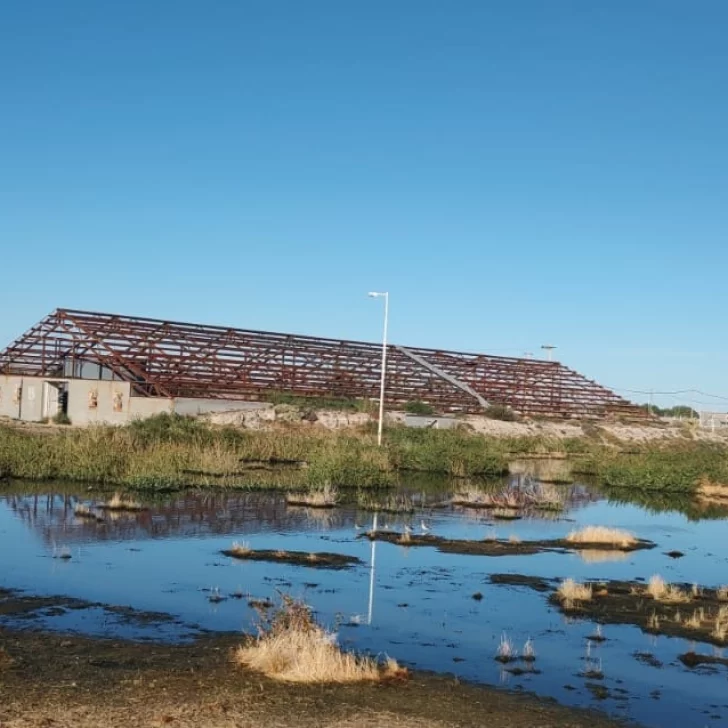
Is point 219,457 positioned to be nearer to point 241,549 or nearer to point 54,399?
point 241,549

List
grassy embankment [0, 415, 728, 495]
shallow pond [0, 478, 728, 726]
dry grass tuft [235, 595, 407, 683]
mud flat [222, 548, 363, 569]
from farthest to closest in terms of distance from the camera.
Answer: grassy embankment [0, 415, 728, 495], mud flat [222, 548, 363, 569], shallow pond [0, 478, 728, 726], dry grass tuft [235, 595, 407, 683]

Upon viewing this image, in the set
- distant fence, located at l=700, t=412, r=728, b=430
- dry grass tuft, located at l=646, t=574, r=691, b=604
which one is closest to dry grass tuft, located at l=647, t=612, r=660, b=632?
dry grass tuft, located at l=646, t=574, r=691, b=604

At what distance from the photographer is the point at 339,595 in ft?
49.0

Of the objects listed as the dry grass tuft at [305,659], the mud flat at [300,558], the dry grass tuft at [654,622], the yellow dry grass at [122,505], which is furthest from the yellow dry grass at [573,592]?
the yellow dry grass at [122,505]

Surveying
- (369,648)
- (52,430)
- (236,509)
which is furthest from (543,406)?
(369,648)

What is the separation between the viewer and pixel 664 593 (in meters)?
15.7

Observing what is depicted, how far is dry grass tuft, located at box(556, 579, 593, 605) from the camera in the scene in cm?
1506

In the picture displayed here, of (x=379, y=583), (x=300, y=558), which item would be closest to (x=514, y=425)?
(x=300, y=558)

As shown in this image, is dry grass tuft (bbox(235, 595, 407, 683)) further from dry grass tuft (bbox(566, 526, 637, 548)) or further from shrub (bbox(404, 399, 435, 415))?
shrub (bbox(404, 399, 435, 415))

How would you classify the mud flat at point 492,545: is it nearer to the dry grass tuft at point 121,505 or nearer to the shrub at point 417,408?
the dry grass tuft at point 121,505

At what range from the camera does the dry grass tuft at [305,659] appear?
32.2 ft

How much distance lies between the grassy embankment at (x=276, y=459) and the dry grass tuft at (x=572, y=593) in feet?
49.6

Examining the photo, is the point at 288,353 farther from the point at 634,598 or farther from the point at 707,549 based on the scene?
the point at 634,598

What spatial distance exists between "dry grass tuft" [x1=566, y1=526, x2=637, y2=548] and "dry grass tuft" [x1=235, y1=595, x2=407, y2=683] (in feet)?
40.4
